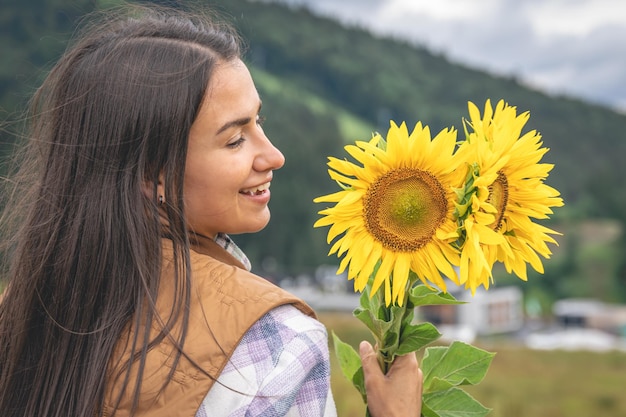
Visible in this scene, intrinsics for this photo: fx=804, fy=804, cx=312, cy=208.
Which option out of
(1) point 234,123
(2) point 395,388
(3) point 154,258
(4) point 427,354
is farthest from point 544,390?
(3) point 154,258

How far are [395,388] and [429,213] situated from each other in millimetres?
497

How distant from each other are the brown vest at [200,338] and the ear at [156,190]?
9.3 inches

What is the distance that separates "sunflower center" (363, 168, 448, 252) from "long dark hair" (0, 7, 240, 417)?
527 mm

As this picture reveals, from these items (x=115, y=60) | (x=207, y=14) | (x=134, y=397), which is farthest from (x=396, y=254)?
(x=207, y=14)

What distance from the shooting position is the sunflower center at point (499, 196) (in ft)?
7.28

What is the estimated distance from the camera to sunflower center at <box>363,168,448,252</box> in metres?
2.20

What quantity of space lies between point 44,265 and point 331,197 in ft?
2.65

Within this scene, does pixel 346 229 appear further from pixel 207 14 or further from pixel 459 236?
pixel 207 14

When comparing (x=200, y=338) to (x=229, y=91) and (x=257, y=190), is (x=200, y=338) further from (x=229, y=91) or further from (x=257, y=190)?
(x=229, y=91)

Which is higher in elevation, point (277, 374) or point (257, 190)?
point (257, 190)

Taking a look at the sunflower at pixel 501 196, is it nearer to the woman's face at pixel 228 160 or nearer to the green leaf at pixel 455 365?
the green leaf at pixel 455 365

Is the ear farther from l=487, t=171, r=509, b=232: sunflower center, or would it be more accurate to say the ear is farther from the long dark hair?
l=487, t=171, r=509, b=232: sunflower center

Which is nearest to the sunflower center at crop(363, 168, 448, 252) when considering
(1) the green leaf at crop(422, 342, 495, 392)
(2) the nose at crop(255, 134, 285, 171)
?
(2) the nose at crop(255, 134, 285, 171)

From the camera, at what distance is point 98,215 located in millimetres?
2143
